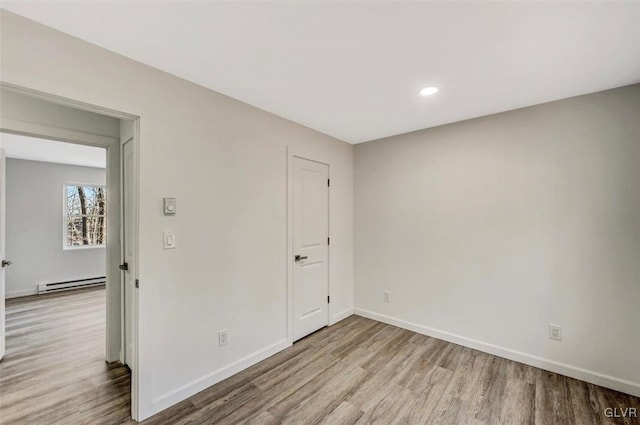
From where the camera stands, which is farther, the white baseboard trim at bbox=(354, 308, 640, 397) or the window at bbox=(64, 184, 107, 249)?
the window at bbox=(64, 184, 107, 249)

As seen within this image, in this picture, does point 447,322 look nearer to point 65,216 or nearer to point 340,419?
point 340,419

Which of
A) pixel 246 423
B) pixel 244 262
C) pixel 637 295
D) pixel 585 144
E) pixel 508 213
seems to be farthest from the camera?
pixel 508 213

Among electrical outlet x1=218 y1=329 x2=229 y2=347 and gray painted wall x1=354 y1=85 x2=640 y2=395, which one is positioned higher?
gray painted wall x1=354 y1=85 x2=640 y2=395

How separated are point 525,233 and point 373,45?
2.23 metres

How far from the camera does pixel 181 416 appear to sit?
6.07 ft

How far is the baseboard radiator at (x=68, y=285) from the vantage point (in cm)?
491

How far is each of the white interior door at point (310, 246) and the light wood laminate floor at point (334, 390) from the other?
0.97ft

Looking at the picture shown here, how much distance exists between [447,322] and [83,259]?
22.2ft

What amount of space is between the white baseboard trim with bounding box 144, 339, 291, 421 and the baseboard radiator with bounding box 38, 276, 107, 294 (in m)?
4.95

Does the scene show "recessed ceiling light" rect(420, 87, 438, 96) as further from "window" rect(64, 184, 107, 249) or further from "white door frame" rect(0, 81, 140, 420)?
"window" rect(64, 184, 107, 249)

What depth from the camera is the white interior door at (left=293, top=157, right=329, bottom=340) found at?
3.00 meters

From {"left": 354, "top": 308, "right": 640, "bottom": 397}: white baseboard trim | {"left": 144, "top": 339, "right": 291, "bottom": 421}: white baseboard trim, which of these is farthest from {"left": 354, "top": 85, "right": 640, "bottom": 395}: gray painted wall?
{"left": 144, "top": 339, "right": 291, "bottom": 421}: white baseboard trim

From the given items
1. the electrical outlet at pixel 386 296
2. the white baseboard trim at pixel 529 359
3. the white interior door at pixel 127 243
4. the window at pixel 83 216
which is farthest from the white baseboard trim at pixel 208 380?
the window at pixel 83 216

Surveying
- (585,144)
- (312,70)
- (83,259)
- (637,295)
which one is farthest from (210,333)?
(83,259)
